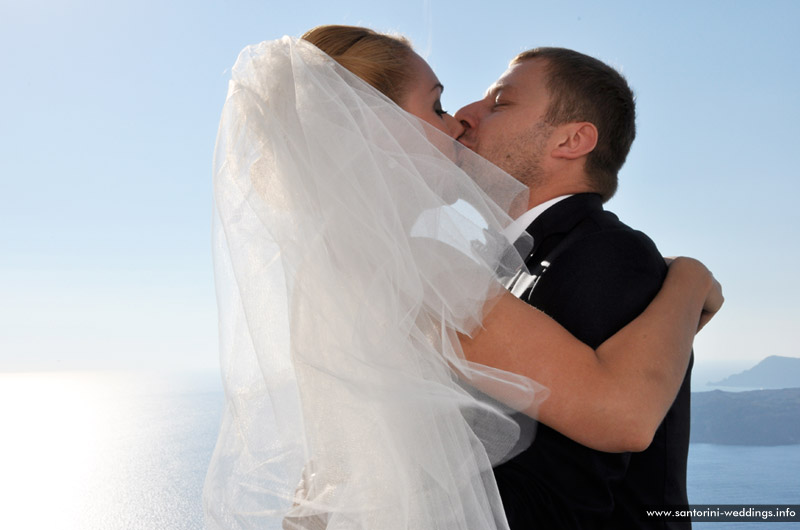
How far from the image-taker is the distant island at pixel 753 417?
62.0 ft

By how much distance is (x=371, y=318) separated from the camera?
4.33ft

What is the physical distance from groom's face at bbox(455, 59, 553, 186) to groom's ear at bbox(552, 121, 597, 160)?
44 millimetres

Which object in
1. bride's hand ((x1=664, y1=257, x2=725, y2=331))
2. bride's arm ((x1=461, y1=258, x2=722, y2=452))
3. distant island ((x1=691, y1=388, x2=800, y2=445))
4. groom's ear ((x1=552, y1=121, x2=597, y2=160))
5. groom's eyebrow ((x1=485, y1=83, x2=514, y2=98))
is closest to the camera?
bride's arm ((x1=461, y1=258, x2=722, y2=452))

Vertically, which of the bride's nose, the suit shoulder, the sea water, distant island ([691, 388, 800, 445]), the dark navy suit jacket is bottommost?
the sea water

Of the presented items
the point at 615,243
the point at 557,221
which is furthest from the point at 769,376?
the point at 615,243

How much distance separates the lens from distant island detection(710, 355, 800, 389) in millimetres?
22469

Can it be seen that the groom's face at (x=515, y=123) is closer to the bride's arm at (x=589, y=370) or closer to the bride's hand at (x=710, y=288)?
the bride's hand at (x=710, y=288)

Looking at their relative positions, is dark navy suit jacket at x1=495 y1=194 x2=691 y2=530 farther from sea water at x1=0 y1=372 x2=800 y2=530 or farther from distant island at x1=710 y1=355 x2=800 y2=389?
distant island at x1=710 y1=355 x2=800 y2=389

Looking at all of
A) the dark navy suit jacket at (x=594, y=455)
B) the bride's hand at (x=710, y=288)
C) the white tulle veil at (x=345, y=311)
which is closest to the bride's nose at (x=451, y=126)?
the white tulle veil at (x=345, y=311)

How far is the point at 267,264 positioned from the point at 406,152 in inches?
16.6

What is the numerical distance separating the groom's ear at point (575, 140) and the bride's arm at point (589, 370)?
94 centimetres

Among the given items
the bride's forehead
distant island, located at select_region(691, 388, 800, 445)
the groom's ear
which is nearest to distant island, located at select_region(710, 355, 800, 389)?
distant island, located at select_region(691, 388, 800, 445)

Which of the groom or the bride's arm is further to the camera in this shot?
→ the groom

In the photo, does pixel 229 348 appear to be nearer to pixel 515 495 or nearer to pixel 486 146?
pixel 515 495
